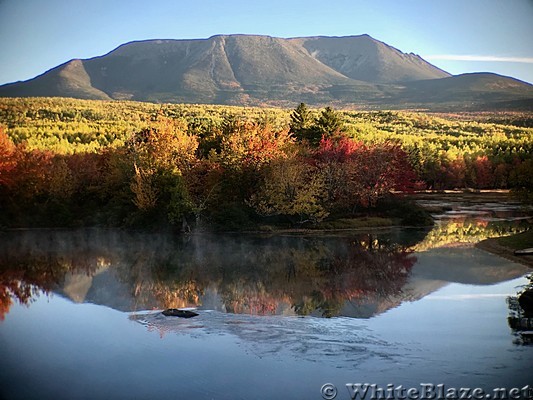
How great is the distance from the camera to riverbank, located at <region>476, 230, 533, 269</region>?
63.8 ft

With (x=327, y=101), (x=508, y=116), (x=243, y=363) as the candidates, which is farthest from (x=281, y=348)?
(x=327, y=101)

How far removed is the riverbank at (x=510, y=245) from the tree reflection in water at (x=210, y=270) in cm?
277

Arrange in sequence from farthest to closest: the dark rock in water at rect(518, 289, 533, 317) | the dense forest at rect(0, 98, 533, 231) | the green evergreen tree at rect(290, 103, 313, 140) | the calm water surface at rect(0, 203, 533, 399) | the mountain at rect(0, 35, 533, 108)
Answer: the mountain at rect(0, 35, 533, 108) < the green evergreen tree at rect(290, 103, 313, 140) < the dense forest at rect(0, 98, 533, 231) < the dark rock in water at rect(518, 289, 533, 317) < the calm water surface at rect(0, 203, 533, 399)

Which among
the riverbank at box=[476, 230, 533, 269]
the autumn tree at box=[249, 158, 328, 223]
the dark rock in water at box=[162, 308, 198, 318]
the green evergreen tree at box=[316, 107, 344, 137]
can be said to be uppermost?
the green evergreen tree at box=[316, 107, 344, 137]

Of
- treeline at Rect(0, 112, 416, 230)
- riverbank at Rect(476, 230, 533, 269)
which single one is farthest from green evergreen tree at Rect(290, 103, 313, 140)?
riverbank at Rect(476, 230, 533, 269)

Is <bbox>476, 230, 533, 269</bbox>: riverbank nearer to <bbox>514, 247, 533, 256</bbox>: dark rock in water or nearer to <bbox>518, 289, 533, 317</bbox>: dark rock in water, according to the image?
<bbox>514, 247, 533, 256</bbox>: dark rock in water

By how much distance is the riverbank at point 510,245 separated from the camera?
19.4 meters

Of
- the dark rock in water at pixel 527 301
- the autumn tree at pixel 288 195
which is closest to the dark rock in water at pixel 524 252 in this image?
the dark rock in water at pixel 527 301

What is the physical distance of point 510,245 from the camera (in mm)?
21156

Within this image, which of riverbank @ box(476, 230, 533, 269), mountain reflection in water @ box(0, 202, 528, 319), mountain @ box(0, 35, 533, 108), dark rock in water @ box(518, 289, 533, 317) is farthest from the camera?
mountain @ box(0, 35, 533, 108)

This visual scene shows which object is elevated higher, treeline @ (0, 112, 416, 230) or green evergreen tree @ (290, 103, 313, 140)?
green evergreen tree @ (290, 103, 313, 140)

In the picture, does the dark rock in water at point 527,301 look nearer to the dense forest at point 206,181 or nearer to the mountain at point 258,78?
the dense forest at point 206,181

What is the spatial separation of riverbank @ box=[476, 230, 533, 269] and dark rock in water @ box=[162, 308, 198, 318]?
10.4m

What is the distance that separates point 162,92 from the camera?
108m
